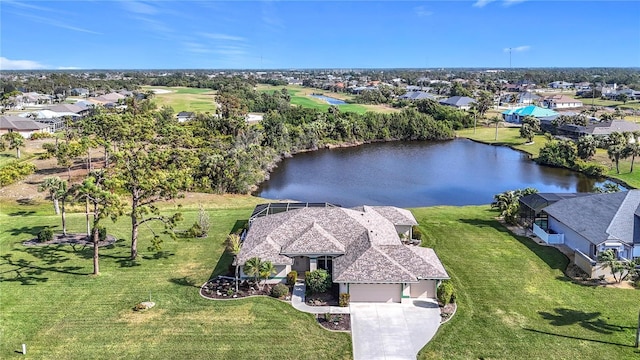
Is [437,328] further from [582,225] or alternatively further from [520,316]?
[582,225]

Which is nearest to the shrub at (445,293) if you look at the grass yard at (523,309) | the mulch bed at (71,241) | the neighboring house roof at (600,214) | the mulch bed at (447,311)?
the mulch bed at (447,311)

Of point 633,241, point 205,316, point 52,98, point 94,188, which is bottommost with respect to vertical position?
point 205,316

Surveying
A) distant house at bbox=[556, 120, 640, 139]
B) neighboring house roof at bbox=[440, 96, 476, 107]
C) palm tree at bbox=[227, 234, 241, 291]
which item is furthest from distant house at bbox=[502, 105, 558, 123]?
palm tree at bbox=[227, 234, 241, 291]

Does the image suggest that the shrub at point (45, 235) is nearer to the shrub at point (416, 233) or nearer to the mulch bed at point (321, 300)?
the mulch bed at point (321, 300)

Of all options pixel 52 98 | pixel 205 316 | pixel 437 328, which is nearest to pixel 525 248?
pixel 437 328

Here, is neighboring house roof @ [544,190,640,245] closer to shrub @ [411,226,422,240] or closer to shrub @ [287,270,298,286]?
shrub @ [411,226,422,240]

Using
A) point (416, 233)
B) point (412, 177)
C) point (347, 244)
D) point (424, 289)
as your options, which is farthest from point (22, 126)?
point (424, 289)
